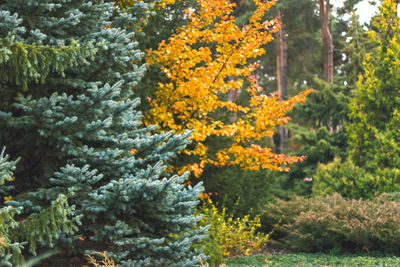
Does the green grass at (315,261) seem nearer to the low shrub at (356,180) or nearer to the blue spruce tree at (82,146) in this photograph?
the blue spruce tree at (82,146)

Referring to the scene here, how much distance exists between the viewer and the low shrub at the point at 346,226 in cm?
650

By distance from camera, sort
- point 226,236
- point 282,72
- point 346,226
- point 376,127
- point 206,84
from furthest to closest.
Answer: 1. point 282,72
2. point 376,127
3. point 226,236
4. point 346,226
5. point 206,84

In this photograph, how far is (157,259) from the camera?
153 inches

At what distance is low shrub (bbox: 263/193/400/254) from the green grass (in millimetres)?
295

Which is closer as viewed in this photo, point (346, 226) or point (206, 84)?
point (206, 84)

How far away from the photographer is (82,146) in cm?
374

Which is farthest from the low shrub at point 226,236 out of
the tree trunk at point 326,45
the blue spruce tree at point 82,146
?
the tree trunk at point 326,45

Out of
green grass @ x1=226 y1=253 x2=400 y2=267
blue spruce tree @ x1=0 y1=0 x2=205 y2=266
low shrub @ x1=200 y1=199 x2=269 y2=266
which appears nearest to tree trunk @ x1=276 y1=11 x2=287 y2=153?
low shrub @ x1=200 y1=199 x2=269 y2=266

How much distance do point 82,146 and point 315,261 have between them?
13.6ft

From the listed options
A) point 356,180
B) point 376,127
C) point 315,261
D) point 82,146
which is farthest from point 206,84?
point 376,127

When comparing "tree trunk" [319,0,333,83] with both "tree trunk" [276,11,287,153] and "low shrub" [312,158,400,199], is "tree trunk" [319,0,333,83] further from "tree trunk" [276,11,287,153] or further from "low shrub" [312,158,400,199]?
"low shrub" [312,158,400,199]

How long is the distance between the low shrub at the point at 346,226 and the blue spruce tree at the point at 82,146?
3769 mm

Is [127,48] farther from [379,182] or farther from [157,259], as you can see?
[379,182]

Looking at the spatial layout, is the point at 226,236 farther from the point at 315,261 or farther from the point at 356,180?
the point at 356,180
